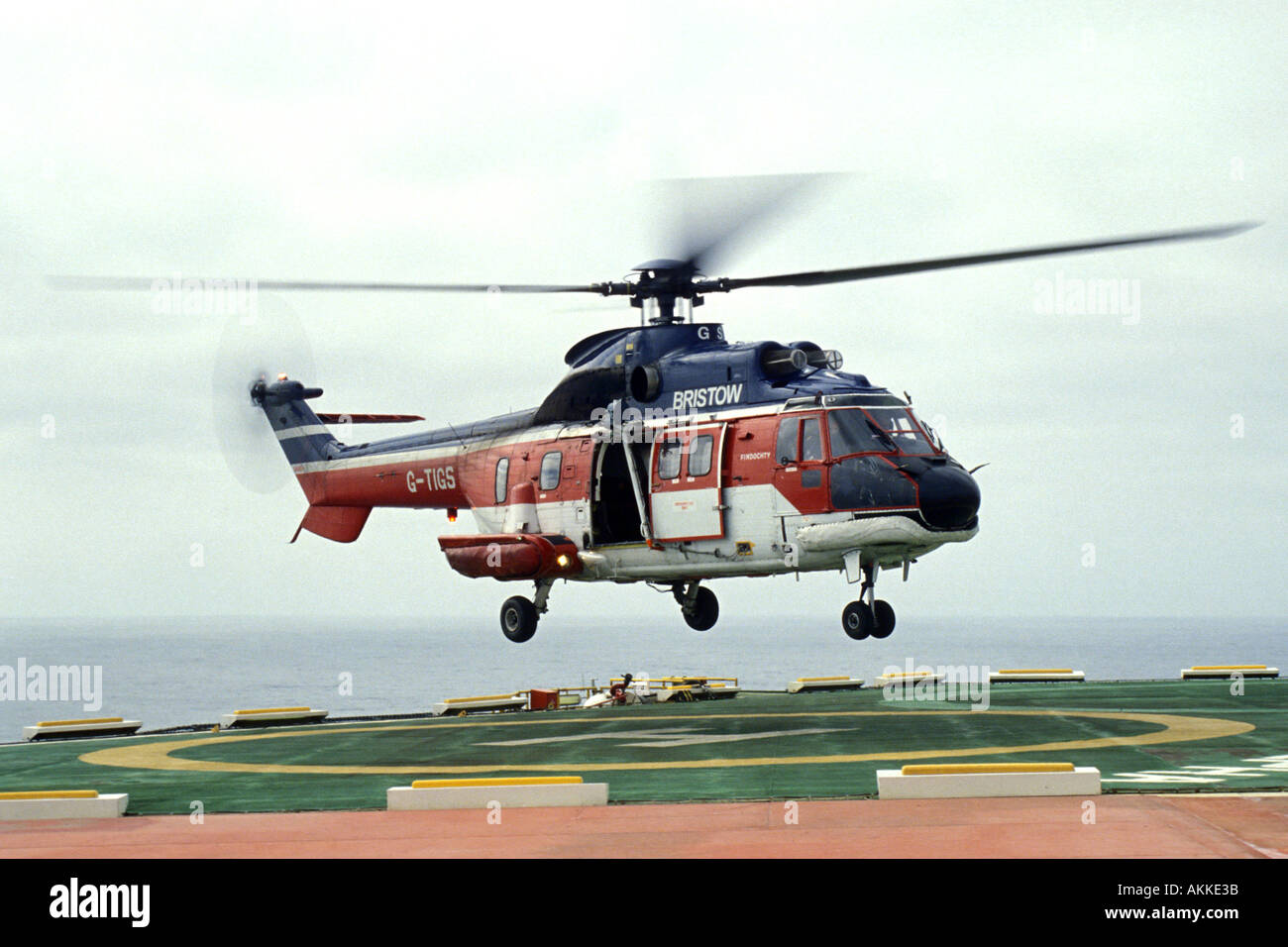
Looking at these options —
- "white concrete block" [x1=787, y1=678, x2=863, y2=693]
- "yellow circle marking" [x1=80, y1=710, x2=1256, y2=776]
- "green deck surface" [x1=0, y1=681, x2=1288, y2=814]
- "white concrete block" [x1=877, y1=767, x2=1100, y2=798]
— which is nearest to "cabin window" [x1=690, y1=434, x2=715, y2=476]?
"green deck surface" [x1=0, y1=681, x2=1288, y2=814]

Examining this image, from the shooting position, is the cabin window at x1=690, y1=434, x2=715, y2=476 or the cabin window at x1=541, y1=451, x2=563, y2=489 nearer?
the cabin window at x1=690, y1=434, x2=715, y2=476

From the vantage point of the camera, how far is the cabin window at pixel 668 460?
26.2m

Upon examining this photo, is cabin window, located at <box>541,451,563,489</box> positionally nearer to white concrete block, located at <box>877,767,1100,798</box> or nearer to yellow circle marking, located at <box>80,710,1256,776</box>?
yellow circle marking, located at <box>80,710,1256,776</box>

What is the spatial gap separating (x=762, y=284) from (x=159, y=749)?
15040 mm

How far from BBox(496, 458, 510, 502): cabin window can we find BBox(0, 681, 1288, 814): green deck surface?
5068mm

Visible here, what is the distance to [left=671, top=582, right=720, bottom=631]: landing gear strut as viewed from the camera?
1204 inches

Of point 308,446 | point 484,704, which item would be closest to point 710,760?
point 484,704

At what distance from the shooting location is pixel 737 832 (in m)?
13.5

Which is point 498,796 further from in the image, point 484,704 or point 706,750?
point 484,704

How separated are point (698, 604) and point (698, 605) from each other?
0.04m

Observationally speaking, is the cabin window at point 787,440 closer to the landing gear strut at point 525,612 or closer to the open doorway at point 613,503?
the open doorway at point 613,503

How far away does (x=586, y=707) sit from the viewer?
1300 inches
